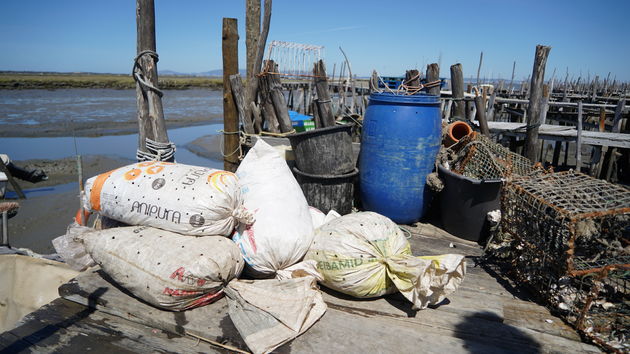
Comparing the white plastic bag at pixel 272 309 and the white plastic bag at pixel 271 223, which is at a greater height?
the white plastic bag at pixel 271 223

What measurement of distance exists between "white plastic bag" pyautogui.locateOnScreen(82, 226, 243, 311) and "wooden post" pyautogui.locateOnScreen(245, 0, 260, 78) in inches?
130

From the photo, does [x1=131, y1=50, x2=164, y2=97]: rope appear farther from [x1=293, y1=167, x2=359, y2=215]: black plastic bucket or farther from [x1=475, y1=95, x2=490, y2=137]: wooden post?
[x1=475, y1=95, x2=490, y2=137]: wooden post

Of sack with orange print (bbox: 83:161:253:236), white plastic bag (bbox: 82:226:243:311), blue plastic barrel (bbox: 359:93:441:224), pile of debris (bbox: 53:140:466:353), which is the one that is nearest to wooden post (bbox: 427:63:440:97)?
blue plastic barrel (bbox: 359:93:441:224)

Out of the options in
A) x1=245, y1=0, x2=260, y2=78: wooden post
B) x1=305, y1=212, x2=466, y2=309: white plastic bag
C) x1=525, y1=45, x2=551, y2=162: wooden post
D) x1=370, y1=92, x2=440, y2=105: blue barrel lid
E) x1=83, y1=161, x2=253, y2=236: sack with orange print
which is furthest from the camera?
x1=245, y1=0, x2=260, y2=78: wooden post

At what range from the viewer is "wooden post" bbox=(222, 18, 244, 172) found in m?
4.31

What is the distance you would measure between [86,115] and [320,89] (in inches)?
805

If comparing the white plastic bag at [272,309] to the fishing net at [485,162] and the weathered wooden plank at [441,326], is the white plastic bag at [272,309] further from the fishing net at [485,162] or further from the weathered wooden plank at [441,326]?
the fishing net at [485,162]

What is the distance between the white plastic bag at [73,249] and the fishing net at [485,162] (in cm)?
357

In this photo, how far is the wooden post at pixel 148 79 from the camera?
3.21 meters

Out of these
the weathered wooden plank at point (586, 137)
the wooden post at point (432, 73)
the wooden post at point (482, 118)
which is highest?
the wooden post at point (432, 73)

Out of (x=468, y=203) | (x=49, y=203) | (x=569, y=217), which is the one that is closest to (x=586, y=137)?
(x=468, y=203)

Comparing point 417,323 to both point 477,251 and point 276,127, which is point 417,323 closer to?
point 477,251

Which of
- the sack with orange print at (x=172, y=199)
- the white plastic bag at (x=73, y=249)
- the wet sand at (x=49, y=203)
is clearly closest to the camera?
the sack with orange print at (x=172, y=199)

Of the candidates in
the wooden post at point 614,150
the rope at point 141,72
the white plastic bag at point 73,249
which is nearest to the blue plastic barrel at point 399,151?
the rope at point 141,72
